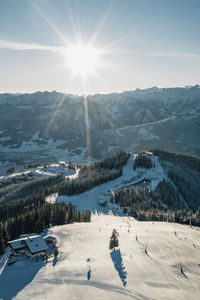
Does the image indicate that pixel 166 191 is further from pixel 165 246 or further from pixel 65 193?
pixel 165 246

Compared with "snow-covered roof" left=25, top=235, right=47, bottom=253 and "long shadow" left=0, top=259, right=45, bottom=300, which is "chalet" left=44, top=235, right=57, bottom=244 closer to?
"snow-covered roof" left=25, top=235, right=47, bottom=253

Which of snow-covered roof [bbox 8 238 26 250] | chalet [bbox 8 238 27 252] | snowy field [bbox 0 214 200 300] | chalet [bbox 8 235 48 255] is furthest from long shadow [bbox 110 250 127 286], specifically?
snow-covered roof [bbox 8 238 26 250]

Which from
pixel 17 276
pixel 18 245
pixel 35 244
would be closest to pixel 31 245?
pixel 35 244

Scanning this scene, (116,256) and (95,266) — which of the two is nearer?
(95,266)

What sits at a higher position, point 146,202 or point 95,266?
point 95,266

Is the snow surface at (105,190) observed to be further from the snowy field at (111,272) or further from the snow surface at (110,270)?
the snowy field at (111,272)

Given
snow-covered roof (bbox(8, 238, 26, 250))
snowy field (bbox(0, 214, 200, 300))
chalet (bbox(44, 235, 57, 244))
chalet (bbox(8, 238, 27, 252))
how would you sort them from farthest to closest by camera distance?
chalet (bbox(44, 235, 57, 244))
snow-covered roof (bbox(8, 238, 26, 250))
chalet (bbox(8, 238, 27, 252))
snowy field (bbox(0, 214, 200, 300))

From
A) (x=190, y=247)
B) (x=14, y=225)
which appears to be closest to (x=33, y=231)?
(x=14, y=225)
